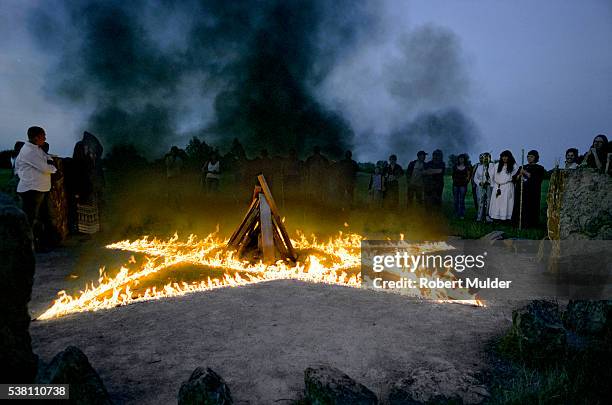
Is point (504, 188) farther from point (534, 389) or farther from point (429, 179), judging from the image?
point (534, 389)

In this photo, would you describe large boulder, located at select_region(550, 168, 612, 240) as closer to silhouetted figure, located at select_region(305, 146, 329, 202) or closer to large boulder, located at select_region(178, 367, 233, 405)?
large boulder, located at select_region(178, 367, 233, 405)

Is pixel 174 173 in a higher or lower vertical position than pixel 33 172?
higher

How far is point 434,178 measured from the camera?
14.4 m

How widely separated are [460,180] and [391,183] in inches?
98.6

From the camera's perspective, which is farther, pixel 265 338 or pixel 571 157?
pixel 571 157

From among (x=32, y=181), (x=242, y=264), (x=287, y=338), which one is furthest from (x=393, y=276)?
(x=32, y=181)

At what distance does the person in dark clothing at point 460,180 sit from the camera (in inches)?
554

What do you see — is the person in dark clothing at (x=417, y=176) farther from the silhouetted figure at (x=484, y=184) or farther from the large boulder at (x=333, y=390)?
the large boulder at (x=333, y=390)

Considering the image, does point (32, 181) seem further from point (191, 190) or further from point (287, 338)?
point (191, 190)

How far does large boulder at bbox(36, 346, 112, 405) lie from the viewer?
297 centimetres

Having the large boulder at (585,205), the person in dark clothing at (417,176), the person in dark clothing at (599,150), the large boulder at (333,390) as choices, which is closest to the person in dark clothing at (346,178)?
the person in dark clothing at (417,176)

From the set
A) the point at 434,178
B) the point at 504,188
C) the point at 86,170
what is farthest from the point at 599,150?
the point at 86,170

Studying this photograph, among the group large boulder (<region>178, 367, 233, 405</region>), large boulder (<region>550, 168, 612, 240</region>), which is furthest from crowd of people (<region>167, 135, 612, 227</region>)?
large boulder (<region>178, 367, 233, 405</region>)

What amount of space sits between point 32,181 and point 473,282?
29.7 ft
